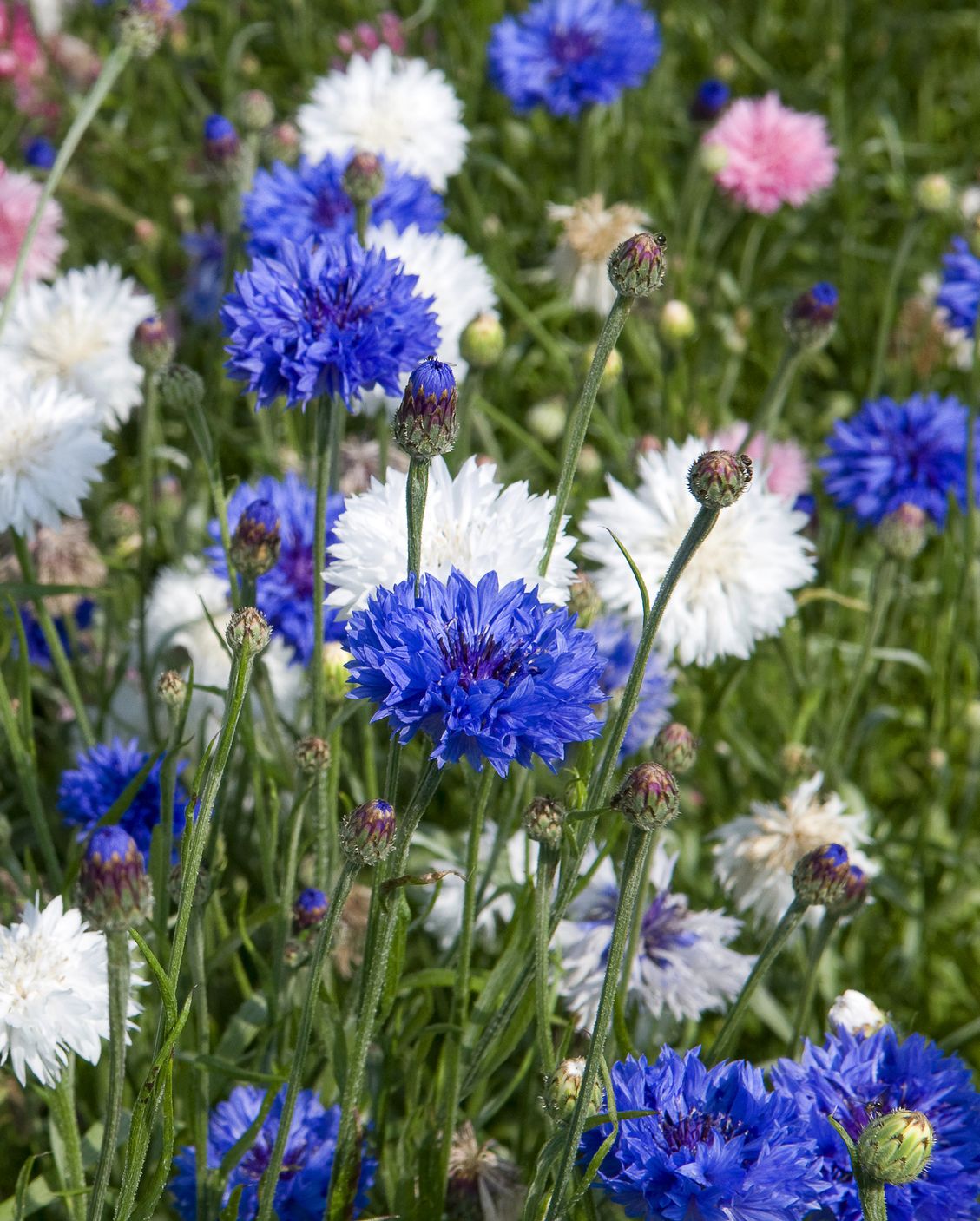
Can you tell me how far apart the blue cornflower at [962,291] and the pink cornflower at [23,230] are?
135 centimetres

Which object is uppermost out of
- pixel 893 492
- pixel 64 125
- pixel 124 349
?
pixel 64 125

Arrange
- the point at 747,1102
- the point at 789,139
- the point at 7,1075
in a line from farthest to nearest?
the point at 789,139 < the point at 7,1075 < the point at 747,1102

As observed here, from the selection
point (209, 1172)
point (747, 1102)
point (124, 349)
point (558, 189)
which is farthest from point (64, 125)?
point (747, 1102)

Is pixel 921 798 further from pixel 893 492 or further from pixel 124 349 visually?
pixel 124 349

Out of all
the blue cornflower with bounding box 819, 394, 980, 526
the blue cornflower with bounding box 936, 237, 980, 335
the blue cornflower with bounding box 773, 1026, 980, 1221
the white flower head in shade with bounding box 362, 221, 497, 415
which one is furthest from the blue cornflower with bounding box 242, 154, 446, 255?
the blue cornflower with bounding box 773, 1026, 980, 1221

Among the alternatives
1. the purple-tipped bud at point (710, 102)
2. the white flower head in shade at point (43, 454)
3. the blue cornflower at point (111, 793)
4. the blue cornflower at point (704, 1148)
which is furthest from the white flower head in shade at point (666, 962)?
the purple-tipped bud at point (710, 102)

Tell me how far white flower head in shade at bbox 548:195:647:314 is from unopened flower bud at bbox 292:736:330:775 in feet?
3.70

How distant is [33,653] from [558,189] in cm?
160

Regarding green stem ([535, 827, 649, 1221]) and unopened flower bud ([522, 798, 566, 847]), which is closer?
green stem ([535, 827, 649, 1221])

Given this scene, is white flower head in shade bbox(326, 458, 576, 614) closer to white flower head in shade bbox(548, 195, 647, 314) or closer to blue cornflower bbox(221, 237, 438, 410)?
blue cornflower bbox(221, 237, 438, 410)

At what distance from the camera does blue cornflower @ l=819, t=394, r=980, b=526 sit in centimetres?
183

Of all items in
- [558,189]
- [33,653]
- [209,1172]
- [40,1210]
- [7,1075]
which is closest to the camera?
[209,1172]

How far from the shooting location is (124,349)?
69.3 inches

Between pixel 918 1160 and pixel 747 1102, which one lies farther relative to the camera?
pixel 747 1102
